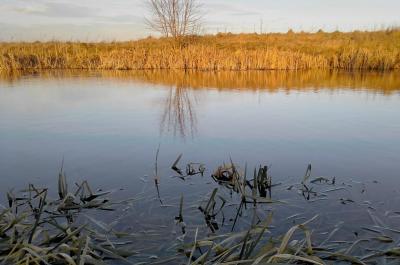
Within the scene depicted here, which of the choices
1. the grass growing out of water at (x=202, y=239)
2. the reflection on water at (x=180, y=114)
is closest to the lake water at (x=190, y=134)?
the reflection on water at (x=180, y=114)

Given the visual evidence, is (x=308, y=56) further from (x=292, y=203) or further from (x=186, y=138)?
(x=292, y=203)

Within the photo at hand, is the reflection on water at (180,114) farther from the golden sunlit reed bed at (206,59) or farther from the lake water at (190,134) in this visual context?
the golden sunlit reed bed at (206,59)

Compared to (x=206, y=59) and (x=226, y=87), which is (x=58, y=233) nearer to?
(x=226, y=87)

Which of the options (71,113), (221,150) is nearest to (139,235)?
(221,150)

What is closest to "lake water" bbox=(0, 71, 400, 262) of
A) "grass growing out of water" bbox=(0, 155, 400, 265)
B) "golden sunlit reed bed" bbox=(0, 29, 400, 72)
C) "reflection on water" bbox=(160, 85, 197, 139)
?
"reflection on water" bbox=(160, 85, 197, 139)

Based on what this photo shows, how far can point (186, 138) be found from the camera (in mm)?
4805

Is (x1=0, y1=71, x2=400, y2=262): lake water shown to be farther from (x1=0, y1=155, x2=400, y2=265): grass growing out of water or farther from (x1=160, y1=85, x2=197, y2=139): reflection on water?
(x1=0, y1=155, x2=400, y2=265): grass growing out of water

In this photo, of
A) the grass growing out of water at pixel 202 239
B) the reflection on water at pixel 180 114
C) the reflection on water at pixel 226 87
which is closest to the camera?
the grass growing out of water at pixel 202 239

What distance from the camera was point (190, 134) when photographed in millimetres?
5020

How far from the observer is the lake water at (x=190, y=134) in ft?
11.3

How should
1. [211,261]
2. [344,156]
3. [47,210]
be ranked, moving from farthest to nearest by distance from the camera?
[344,156], [47,210], [211,261]

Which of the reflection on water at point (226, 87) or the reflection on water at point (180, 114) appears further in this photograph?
the reflection on water at point (226, 87)

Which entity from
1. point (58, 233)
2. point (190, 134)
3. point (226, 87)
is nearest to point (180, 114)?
point (190, 134)

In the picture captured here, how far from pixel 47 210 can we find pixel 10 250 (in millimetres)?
669
